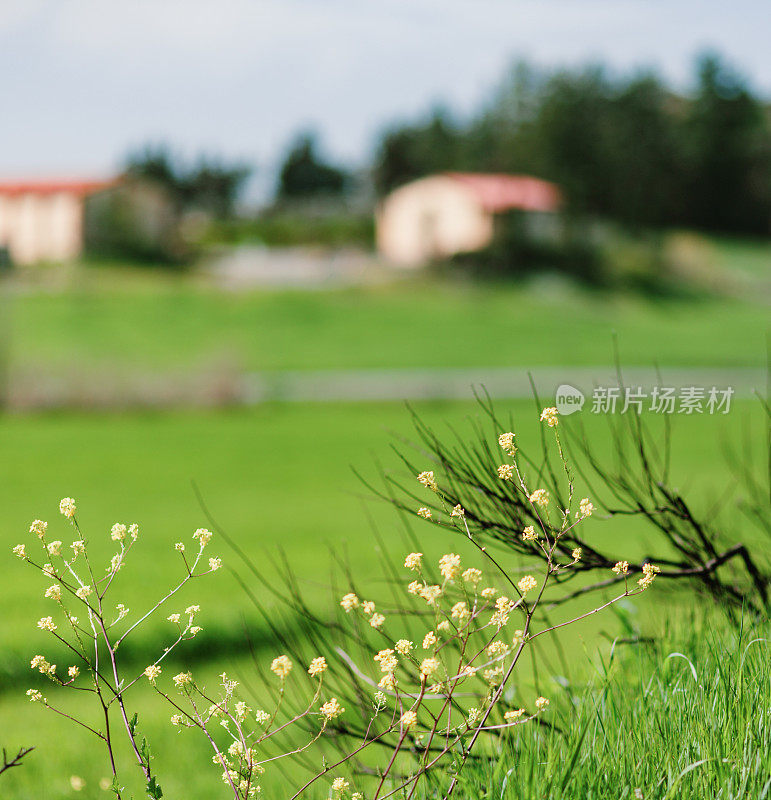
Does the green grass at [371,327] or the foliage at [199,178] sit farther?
the foliage at [199,178]

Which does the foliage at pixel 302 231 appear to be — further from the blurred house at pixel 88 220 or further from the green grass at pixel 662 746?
the green grass at pixel 662 746

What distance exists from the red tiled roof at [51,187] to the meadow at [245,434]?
30.3ft

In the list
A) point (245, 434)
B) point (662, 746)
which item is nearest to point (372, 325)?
point (245, 434)

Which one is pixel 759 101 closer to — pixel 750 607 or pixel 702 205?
pixel 702 205

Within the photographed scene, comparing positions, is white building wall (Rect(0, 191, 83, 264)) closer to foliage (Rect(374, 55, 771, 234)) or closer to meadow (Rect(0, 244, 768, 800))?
meadow (Rect(0, 244, 768, 800))

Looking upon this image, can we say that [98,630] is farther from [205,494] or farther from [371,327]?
[371,327]

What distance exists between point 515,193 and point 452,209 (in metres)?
4.12

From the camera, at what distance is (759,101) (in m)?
78.1

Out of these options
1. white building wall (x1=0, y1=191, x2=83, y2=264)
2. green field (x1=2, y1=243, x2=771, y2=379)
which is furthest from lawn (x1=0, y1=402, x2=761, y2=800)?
white building wall (x1=0, y1=191, x2=83, y2=264)

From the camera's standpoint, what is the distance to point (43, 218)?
59.4 metres

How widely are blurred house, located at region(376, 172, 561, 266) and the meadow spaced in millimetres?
10534

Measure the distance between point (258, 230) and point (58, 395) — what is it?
49.7 metres

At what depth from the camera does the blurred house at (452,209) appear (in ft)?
203

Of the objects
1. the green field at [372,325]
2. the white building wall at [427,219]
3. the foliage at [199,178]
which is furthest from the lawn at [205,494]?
the foliage at [199,178]
